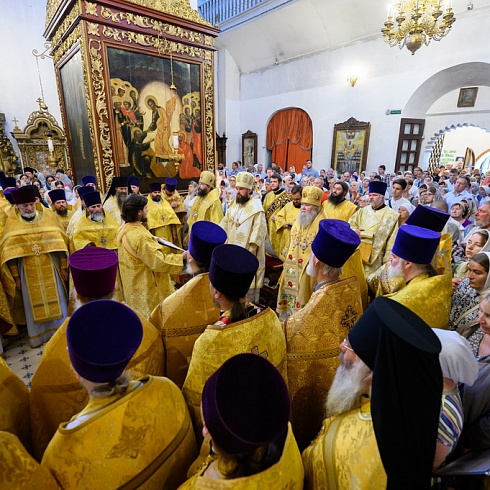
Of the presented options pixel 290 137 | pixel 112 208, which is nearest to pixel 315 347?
pixel 112 208

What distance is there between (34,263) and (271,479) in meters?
4.01

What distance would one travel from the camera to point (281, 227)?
17.7 feet

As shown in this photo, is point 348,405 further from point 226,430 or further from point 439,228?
point 439,228

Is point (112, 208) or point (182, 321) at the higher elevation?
point (112, 208)

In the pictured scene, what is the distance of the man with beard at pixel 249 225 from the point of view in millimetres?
4602

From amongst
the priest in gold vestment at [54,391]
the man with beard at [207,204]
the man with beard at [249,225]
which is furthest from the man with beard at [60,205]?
the priest in gold vestment at [54,391]

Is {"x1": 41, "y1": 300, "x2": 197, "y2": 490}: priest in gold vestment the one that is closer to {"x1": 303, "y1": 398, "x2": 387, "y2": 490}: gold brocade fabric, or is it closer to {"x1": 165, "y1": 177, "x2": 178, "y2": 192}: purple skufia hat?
{"x1": 303, "y1": 398, "x2": 387, "y2": 490}: gold brocade fabric

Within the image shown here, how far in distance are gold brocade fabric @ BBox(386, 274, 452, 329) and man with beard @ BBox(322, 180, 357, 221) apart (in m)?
3.21

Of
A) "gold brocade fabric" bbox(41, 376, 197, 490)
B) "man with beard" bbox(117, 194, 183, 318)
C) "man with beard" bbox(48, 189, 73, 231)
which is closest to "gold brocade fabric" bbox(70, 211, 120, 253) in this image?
"man with beard" bbox(48, 189, 73, 231)

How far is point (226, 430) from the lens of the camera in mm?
824

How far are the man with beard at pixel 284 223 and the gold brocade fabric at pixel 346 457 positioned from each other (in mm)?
3747

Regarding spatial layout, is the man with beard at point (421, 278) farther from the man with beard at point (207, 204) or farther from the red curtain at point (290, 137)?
the red curtain at point (290, 137)

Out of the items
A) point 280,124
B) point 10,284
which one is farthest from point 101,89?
point 280,124

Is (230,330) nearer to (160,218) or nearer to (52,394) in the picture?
(52,394)
